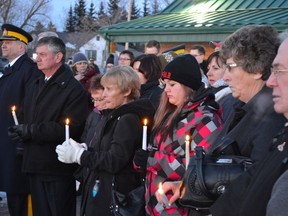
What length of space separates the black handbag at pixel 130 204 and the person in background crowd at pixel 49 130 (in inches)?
49.4

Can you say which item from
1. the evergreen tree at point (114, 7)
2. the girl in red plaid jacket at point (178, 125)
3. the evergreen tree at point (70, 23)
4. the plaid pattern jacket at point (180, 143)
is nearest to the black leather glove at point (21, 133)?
the girl in red plaid jacket at point (178, 125)

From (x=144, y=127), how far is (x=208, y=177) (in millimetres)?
1136

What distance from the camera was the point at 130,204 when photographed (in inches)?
151

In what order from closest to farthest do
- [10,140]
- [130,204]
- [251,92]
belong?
[251,92]
[130,204]
[10,140]

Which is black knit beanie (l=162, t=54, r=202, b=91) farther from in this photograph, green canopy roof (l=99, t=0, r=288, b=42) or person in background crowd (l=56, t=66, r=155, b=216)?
green canopy roof (l=99, t=0, r=288, b=42)

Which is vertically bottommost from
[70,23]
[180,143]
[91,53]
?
[91,53]

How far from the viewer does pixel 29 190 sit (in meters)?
5.36

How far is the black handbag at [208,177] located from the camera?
2.47m

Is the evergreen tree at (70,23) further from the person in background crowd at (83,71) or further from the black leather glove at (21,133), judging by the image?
the black leather glove at (21,133)

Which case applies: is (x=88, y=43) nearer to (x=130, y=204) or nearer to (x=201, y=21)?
(x=201, y=21)

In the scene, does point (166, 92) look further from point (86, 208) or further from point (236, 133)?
point (86, 208)

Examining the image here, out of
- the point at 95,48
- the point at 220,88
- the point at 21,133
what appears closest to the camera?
the point at 220,88

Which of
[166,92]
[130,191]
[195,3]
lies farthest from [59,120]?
[195,3]

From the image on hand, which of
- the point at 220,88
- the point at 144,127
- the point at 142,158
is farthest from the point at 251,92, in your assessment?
the point at 220,88
